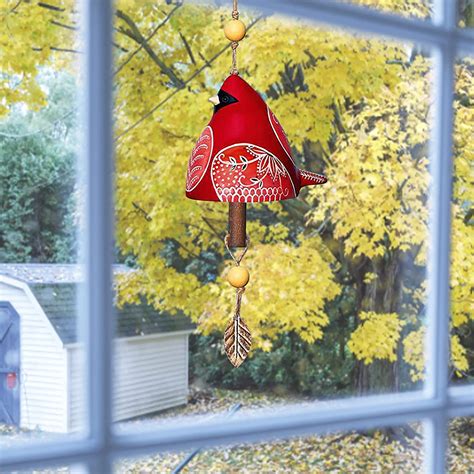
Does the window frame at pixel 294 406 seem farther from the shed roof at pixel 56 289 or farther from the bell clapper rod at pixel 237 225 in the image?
the bell clapper rod at pixel 237 225

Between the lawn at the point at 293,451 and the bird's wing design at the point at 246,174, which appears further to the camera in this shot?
the lawn at the point at 293,451

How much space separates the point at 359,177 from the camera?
1543mm

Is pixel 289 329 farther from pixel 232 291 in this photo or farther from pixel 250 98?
pixel 250 98

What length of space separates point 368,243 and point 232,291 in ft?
1.04

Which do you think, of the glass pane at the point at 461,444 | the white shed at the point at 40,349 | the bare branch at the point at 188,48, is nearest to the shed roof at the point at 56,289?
the white shed at the point at 40,349

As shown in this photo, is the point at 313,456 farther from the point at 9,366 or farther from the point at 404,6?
the point at 404,6

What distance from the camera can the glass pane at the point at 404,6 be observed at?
1.44 metres

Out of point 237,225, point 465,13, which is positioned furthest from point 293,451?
point 465,13

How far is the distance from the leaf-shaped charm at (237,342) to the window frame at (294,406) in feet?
0.82

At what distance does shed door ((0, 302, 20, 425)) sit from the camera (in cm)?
120

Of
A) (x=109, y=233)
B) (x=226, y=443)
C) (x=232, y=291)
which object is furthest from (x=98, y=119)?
(x=226, y=443)

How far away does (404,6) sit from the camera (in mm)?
1487

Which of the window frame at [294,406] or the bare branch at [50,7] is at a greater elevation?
the bare branch at [50,7]

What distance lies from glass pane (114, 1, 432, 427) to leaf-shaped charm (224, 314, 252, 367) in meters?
0.39
